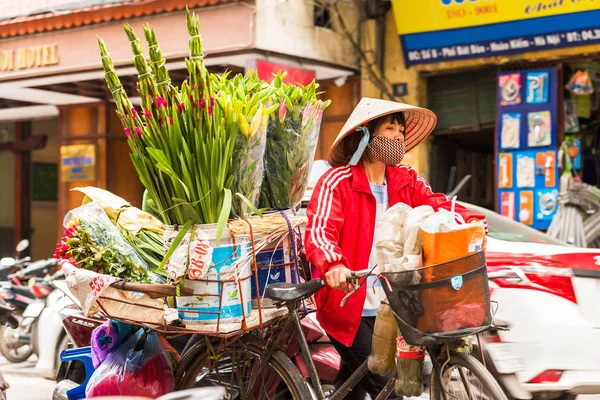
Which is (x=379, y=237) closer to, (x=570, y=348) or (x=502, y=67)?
(x=570, y=348)

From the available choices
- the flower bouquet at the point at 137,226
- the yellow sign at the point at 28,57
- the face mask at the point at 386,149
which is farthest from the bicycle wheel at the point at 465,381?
the yellow sign at the point at 28,57

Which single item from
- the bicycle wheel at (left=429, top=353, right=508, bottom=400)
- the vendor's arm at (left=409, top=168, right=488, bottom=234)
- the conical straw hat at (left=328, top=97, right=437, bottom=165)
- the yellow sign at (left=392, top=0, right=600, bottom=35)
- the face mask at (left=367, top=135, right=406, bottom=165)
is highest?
the yellow sign at (left=392, top=0, right=600, bottom=35)

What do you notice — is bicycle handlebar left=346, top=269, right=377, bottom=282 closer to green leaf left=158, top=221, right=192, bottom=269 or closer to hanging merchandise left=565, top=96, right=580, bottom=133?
green leaf left=158, top=221, right=192, bottom=269

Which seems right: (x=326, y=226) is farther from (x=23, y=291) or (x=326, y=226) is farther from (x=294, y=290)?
(x=23, y=291)

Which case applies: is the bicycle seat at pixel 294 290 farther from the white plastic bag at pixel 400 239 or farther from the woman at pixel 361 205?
the white plastic bag at pixel 400 239

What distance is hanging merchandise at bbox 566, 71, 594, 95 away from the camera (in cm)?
1013

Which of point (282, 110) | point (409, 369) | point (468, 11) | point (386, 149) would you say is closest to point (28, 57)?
point (468, 11)

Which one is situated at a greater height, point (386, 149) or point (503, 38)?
point (503, 38)

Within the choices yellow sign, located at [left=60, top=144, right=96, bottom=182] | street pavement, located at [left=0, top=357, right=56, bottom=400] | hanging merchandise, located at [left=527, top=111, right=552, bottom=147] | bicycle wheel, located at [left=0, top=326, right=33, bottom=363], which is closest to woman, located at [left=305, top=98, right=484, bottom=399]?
street pavement, located at [left=0, top=357, right=56, bottom=400]

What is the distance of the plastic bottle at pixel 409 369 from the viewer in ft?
10.8

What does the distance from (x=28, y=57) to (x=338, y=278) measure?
9638 mm

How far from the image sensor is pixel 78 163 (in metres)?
14.4

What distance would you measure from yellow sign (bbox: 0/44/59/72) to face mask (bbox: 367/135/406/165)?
8759mm

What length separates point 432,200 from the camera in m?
3.86
